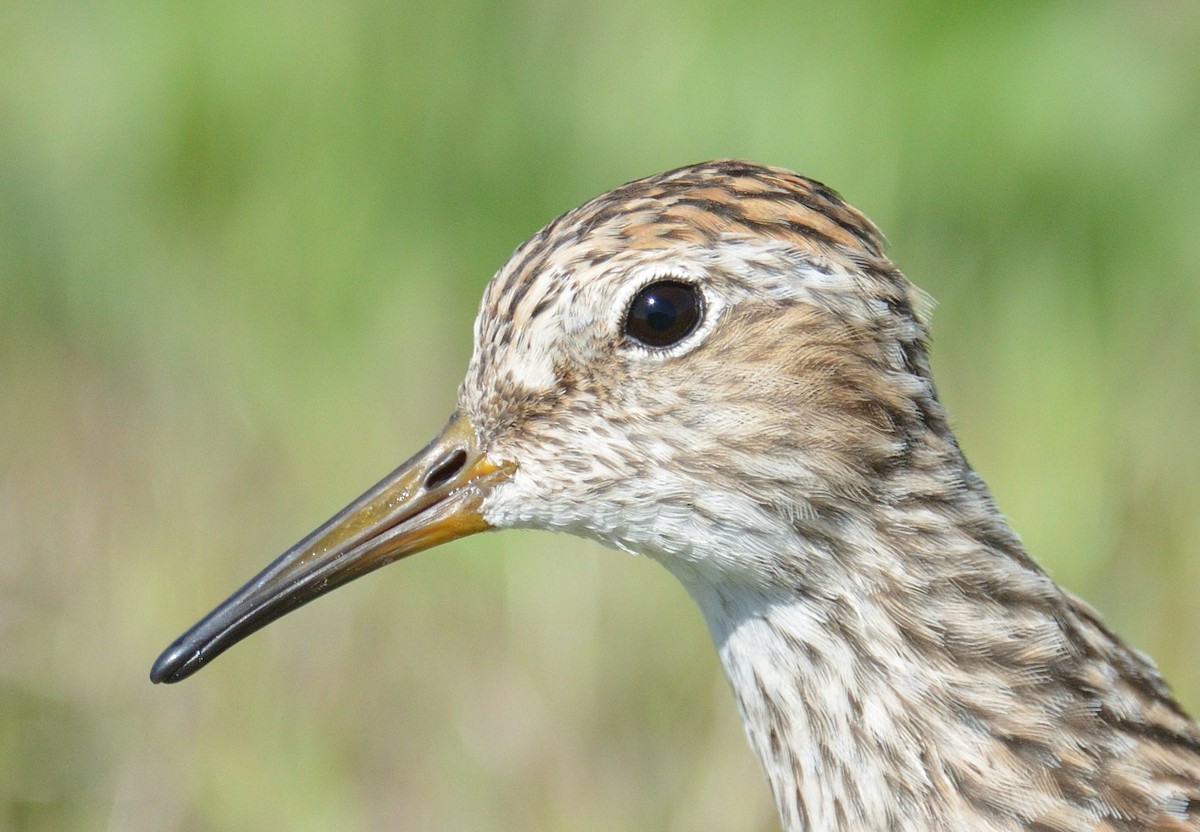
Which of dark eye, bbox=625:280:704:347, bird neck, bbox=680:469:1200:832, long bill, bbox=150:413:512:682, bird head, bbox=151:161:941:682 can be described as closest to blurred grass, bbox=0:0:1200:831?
long bill, bbox=150:413:512:682

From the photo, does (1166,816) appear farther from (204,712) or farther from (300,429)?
(300,429)

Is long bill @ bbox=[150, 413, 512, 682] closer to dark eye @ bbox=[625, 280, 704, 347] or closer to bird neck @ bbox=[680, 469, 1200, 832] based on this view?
dark eye @ bbox=[625, 280, 704, 347]

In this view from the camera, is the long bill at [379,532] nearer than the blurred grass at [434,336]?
Yes

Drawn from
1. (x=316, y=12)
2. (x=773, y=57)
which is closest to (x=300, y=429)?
(x=316, y=12)

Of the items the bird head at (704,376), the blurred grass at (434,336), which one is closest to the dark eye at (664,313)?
the bird head at (704,376)

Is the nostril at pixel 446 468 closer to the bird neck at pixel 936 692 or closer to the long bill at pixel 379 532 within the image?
the long bill at pixel 379 532
